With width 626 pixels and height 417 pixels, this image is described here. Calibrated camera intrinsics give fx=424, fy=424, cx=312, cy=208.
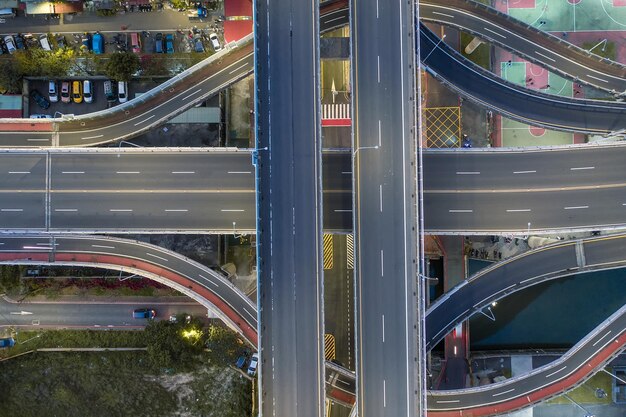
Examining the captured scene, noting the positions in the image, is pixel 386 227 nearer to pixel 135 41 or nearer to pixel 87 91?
pixel 135 41

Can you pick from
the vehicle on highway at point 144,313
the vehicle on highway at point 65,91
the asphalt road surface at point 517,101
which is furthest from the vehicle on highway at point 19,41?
the asphalt road surface at point 517,101

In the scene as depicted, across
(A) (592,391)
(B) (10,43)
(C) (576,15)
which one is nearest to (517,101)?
(C) (576,15)

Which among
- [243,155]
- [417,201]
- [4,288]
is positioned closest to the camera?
[417,201]

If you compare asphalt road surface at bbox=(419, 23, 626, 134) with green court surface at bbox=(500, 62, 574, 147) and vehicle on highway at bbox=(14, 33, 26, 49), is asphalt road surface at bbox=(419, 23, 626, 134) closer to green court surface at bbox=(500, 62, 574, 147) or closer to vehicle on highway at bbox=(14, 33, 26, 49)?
green court surface at bbox=(500, 62, 574, 147)

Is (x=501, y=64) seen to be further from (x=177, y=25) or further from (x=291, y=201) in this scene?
(x=177, y=25)

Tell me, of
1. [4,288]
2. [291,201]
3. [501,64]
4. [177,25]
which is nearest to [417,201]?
[291,201]

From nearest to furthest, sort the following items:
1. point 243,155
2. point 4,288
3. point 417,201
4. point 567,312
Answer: point 417,201 < point 243,155 < point 4,288 < point 567,312
